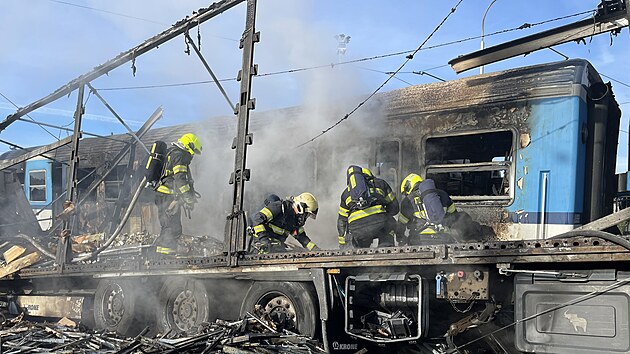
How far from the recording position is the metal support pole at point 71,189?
836cm

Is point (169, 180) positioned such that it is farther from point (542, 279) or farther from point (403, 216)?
point (542, 279)

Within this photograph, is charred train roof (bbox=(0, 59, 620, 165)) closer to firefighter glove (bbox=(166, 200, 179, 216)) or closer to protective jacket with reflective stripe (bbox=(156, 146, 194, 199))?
protective jacket with reflective stripe (bbox=(156, 146, 194, 199))

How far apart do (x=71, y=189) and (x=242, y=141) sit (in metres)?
3.83

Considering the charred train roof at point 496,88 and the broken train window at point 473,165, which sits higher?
the charred train roof at point 496,88

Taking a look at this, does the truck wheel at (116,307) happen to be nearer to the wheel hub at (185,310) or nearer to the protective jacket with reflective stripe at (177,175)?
the wheel hub at (185,310)

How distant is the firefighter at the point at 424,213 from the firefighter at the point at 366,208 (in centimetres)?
26

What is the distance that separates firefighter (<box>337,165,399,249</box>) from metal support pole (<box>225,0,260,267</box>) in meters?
1.23

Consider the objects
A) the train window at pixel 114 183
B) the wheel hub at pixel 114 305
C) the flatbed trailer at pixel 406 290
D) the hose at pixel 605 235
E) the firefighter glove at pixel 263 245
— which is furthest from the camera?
the train window at pixel 114 183

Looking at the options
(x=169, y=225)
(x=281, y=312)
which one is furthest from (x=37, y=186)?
(x=281, y=312)

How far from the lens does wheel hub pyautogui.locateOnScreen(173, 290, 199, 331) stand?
6.73 m

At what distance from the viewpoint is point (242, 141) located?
21.6 ft

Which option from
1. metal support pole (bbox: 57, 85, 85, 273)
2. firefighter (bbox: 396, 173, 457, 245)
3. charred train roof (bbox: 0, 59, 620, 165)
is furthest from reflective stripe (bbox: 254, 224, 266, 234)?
metal support pole (bbox: 57, 85, 85, 273)

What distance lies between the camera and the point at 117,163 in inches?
427

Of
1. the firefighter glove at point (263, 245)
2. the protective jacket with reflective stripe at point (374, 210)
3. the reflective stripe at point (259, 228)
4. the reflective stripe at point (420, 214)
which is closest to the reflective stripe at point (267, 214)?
the reflective stripe at point (259, 228)
